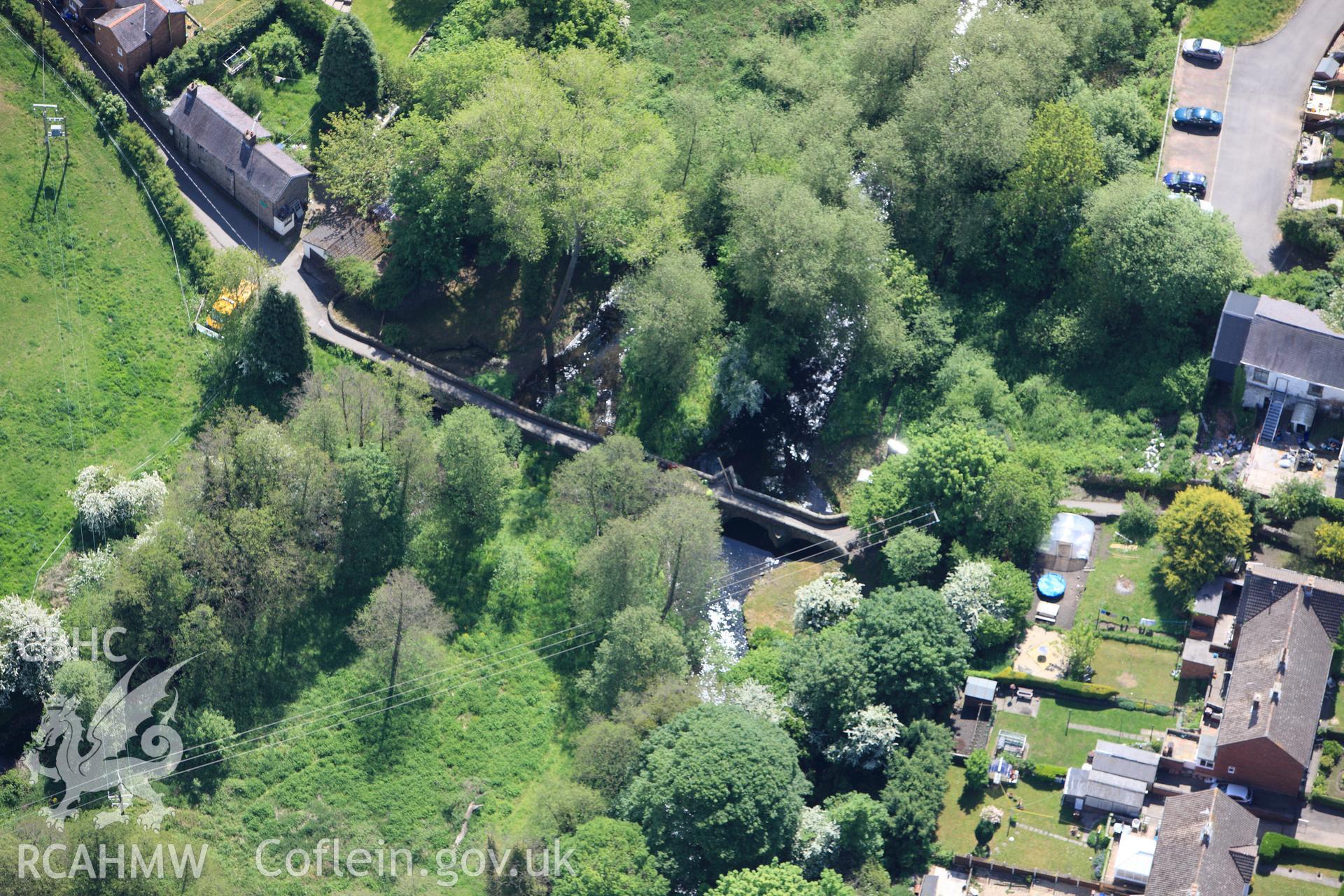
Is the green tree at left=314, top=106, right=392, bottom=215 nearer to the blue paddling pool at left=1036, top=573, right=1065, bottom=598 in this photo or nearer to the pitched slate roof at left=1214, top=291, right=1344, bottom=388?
the blue paddling pool at left=1036, top=573, right=1065, bottom=598

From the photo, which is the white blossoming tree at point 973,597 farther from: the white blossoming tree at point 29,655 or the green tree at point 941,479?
the white blossoming tree at point 29,655

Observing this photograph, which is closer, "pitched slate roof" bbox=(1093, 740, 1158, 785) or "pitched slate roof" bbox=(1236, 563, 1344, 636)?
"pitched slate roof" bbox=(1093, 740, 1158, 785)

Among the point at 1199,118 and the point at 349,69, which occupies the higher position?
the point at 1199,118

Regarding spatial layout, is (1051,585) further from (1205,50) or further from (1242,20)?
(1242,20)

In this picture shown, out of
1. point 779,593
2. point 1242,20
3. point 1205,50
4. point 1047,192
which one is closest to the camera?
point 779,593


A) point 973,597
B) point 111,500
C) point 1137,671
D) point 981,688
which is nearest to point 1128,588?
point 1137,671

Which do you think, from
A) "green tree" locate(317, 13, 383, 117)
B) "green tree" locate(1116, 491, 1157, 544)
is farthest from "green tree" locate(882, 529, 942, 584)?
"green tree" locate(317, 13, 383, 117)
